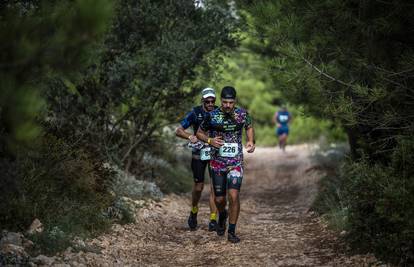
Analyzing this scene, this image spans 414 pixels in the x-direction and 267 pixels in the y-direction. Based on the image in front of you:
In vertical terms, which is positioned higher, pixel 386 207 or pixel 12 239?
pixel 386 207

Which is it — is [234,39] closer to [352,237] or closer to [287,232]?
[287,232]

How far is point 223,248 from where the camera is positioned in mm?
7270

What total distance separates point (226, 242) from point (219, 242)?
10cm

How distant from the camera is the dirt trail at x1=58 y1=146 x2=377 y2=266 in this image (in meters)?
6.52

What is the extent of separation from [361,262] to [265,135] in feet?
91.9

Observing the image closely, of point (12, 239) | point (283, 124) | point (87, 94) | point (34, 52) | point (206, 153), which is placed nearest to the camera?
point (34, 52)

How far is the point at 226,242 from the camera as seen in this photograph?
7.61m

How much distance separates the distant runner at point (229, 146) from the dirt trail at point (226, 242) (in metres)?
0.55

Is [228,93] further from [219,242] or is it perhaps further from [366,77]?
[219,242]

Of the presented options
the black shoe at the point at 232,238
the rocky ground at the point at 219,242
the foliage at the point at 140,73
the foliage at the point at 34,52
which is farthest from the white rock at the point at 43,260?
the foliage at the point at 140,73

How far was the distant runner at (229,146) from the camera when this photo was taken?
24.7 ft

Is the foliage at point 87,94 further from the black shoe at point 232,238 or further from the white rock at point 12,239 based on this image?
the black shoe at point 232,238

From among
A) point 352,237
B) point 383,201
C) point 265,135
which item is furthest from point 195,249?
point 265,135

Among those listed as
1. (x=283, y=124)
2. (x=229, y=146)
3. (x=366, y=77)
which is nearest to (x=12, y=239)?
(x=229, y=146)
